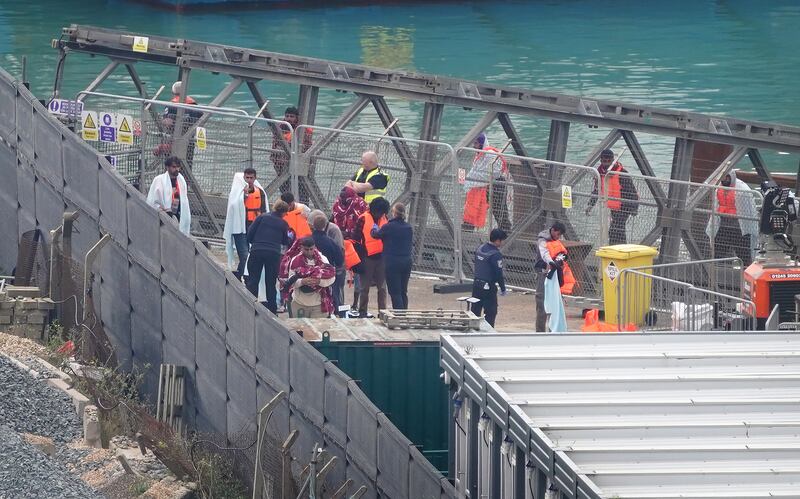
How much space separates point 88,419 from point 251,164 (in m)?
6.84

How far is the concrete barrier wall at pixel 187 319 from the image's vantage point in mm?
14070

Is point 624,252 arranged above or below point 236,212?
below

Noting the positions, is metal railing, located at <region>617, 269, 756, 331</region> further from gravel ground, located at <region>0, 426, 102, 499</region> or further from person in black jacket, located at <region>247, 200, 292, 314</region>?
gravel ground, located at <region>0, 426, 102, 499</region>

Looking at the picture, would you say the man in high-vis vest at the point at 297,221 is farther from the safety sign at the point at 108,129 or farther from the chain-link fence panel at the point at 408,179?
the safety sign at the point at 108,129

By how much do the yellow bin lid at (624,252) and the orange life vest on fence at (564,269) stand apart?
0.42 meters

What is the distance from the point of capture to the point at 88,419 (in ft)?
52.1

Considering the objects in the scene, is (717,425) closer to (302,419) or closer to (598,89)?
(302,419)

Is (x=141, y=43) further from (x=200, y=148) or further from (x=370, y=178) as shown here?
(x=370, y=178)

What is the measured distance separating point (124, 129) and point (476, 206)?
211 inches

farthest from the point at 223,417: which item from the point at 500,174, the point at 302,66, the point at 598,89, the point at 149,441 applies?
the point at 598,89

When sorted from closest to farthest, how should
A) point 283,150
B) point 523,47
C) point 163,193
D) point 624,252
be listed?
point 624,252
point 163,193
point 283,150
point 523,47

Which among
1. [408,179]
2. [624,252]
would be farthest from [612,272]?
[408,179]

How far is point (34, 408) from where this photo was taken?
629 inches

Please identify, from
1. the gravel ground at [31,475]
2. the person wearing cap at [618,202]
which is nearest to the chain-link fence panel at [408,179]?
the person wearing cap at [618,202]
